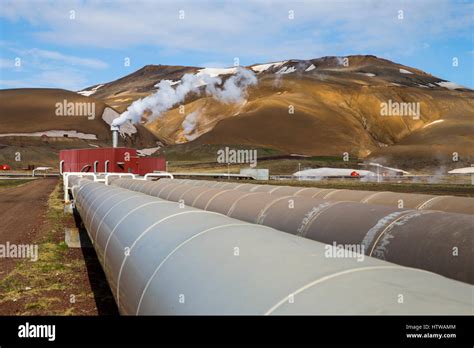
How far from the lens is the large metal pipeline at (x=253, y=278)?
2.90m

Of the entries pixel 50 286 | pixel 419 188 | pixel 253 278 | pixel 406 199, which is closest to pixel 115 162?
pixel 419 188

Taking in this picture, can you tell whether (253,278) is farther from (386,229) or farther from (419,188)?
(419,188)

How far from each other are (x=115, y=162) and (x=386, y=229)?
47.3 m

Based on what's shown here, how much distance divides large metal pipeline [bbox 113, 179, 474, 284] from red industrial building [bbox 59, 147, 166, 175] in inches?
1696

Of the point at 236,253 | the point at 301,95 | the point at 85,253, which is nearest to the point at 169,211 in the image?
the point at 236,253

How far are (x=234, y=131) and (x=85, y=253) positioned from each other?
439ft

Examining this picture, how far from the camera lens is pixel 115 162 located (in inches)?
2029

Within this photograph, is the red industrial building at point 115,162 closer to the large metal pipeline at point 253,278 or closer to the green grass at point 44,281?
the green grass at point 44,281

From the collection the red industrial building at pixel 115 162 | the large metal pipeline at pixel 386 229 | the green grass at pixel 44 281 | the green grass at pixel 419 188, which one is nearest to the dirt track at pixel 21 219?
the green grass at pixel 44 281

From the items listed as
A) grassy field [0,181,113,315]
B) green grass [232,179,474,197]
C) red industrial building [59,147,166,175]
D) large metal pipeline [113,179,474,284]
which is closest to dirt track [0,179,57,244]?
grassy field [0,181,113,315]

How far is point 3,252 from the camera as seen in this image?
585 inches

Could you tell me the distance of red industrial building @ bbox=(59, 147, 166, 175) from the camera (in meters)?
51.7

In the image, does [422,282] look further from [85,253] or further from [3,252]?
[3,252]

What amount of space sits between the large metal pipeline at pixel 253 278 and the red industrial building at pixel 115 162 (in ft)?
154
